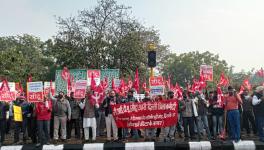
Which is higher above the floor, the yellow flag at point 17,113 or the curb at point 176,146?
the yellow flag at point 17,113

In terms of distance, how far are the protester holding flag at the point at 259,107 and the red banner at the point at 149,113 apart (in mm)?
2796

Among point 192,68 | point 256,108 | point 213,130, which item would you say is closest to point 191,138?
point 213,130

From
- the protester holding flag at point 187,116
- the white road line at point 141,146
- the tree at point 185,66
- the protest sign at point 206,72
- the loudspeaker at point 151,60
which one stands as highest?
the tree at point 185,66

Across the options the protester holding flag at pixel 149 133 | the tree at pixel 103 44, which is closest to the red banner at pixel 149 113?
the protester holding flag at pixel 149 133

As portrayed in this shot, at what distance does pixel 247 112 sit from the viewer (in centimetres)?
1728

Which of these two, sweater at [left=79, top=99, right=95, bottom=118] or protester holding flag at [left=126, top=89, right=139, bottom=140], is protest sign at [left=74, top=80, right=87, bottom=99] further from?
→ protester holding flag at [left=126, top=89, right=139, bottom=140]

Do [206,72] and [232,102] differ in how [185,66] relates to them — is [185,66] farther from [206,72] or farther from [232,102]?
[232,102]

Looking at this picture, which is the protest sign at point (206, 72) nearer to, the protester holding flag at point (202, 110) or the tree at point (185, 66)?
the protester holding flag at point (202, 110)

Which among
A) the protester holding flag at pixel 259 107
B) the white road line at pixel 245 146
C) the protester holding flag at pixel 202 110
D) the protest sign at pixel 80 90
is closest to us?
the white road line at pixel 245 146

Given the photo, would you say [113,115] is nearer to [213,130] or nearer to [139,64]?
[213,130]

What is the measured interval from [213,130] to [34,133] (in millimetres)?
6957

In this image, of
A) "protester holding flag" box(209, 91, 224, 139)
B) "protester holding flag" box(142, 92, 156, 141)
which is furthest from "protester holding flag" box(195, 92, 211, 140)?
"protester holding flag" box(142, 92, 156, 141)

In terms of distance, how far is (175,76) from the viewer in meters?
81.4

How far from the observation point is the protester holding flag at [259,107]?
14.6m
